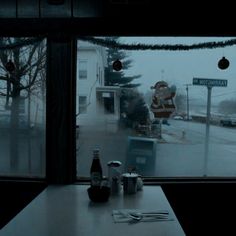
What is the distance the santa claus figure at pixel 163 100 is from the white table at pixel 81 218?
70 centimetres

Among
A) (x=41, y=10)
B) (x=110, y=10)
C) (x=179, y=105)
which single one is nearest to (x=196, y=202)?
(x=179, y=105)

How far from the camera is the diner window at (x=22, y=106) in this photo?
2.75 meters

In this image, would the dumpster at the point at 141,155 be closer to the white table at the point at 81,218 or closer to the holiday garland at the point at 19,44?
the white table at the point at 81,218

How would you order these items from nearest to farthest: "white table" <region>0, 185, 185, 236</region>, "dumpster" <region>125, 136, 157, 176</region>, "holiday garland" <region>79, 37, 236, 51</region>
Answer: "white table" <region>0, 185, 185, 236</region>, "holiday garland" <region>79, 37, 236, 51</region>, "dumpster" <region>125, 136, 157, 176</region>

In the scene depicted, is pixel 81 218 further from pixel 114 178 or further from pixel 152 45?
pixel 152 45

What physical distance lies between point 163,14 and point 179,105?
706 mm

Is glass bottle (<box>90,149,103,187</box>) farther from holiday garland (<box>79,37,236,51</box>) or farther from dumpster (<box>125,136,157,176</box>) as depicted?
holiday garland (<box>79,37,236,51</box>)

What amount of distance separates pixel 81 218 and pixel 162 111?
1.25 m

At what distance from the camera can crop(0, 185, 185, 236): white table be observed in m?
1.63

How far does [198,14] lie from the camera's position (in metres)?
2.61

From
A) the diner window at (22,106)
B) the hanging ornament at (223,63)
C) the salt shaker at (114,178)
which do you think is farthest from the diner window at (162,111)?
the salt shaker at (114,178)

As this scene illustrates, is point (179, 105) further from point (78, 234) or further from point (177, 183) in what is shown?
point (78, 234)

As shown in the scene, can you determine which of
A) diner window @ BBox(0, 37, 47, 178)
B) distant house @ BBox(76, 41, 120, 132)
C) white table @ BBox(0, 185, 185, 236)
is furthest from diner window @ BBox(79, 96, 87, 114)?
A: white table @ BBox(0, 185, 185, 236)

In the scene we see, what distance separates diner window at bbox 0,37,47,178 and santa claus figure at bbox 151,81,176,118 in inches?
33.5
